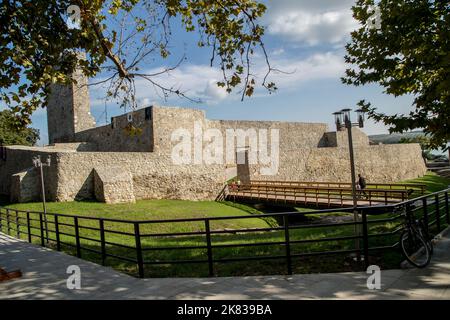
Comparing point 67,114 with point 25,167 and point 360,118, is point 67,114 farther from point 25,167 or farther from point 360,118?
point 360,118

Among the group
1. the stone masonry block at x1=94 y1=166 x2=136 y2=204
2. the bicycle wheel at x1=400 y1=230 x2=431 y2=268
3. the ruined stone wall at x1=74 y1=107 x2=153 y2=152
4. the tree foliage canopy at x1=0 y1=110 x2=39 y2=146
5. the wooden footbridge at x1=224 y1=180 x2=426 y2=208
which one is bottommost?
the wooden footbridge at x1=224 y1=180 x2=426 y2=208

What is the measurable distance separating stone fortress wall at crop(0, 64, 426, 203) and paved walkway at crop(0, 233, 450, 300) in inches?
108

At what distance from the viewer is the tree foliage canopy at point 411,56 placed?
5.54m

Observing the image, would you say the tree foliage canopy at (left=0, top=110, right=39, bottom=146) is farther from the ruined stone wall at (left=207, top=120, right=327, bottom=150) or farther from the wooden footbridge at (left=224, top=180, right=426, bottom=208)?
the ruined stone wall at (left=207, top=120, right=327, bottom=150)

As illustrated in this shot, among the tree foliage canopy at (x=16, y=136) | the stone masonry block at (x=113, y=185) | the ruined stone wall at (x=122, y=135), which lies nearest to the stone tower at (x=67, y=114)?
the ruined stone wall at (x=122, y=135)

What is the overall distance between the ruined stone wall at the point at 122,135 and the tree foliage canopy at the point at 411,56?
51.9 feet

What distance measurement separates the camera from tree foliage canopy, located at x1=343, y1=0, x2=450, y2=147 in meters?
5.54

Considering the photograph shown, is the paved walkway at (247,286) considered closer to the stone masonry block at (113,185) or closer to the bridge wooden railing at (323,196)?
the bridge wooden railing at (323,196)

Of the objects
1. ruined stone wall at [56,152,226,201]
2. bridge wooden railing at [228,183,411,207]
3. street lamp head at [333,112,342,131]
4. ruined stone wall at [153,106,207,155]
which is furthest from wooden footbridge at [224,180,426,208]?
street lamp head at [333,112,342,131]

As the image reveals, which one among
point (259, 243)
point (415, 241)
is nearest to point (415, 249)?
point (415, 241)

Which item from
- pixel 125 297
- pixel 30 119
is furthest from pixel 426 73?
pixel 30 119

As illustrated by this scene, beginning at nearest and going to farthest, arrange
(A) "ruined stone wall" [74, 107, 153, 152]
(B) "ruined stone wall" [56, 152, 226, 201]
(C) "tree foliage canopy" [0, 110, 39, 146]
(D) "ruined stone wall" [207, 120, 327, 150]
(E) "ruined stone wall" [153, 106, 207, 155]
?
(B) "ruined stone wall" [56, 152, 226, 201] < (E) "ruined stone wall" [153, 106, 207, 155] < (A) "ruined stone wall" [74, 107, 153, 152] < (D) "ruined stone wall" [207, 120, 327, 150] < (C) "tree foliage canopy" [0, 110, 39, 146]

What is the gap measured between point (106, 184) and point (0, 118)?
19.5 meters
